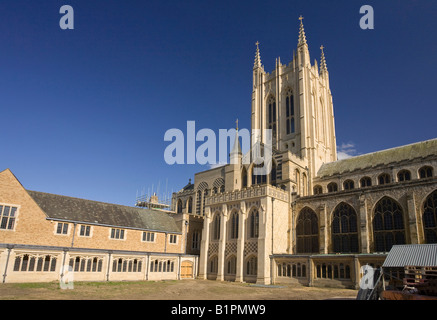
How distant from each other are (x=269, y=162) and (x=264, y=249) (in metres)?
14.1

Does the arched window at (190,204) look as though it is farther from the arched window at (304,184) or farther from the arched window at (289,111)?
the arched window at (304,184)

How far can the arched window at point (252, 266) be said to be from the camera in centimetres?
3762

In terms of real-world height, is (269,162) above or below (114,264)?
above

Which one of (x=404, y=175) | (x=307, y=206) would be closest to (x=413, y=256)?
(x=307, y=206)

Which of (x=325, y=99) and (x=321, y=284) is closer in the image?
(x=321, y=284)

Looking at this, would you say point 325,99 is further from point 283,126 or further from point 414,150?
point 414,150

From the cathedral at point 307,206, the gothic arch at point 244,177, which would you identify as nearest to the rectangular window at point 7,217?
the cathedral at point 307,206

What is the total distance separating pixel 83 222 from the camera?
3522cm

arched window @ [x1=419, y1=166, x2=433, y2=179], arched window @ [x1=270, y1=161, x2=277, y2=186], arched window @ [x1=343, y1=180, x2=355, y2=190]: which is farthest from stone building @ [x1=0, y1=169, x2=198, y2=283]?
arched window @ [x1=419, y1=166, x2=433, y2=179]

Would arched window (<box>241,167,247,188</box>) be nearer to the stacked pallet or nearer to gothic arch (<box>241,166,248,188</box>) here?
gothic arch (<box>241,166,248,188</box>)

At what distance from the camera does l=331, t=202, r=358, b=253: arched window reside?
117 feet
